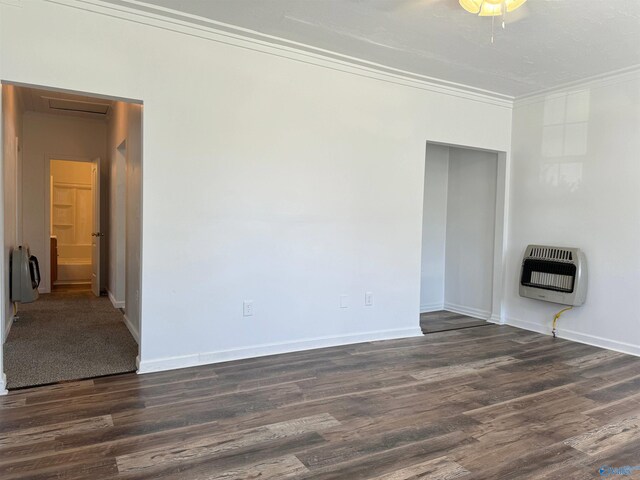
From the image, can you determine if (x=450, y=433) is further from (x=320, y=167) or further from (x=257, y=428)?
(x=320, y=167)

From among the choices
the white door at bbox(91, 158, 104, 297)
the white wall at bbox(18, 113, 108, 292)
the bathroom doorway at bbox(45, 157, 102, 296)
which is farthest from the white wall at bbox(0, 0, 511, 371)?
the bathroom doorway at bbox(45, 157, 102, 296)

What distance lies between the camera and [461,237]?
18.6 feet

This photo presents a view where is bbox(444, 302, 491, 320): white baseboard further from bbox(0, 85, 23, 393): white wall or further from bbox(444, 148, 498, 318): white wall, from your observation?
bbox(0, 85, 23, 393): white wall

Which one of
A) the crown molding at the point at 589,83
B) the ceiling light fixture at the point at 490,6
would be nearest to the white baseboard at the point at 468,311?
the crown molding at the point at 589,83

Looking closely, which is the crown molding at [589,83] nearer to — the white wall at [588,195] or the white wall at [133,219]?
the white wall at [588,195]

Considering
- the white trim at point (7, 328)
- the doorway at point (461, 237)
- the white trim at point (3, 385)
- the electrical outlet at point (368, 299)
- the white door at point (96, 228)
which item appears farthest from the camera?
the white door at point (96, 228)

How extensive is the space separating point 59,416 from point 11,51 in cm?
223

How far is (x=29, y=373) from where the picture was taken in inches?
125

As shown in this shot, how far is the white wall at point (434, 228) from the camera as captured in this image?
18.8 ft

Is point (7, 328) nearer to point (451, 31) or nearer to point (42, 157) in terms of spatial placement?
point (42, 157)

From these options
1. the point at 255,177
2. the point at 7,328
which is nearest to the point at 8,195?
the point at 7,328

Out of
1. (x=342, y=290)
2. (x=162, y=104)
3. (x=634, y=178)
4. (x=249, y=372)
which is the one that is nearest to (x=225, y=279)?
(x=249, y=372)

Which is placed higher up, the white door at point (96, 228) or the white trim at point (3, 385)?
the white door at point (96, 228)

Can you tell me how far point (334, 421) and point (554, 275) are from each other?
10.1 ft
